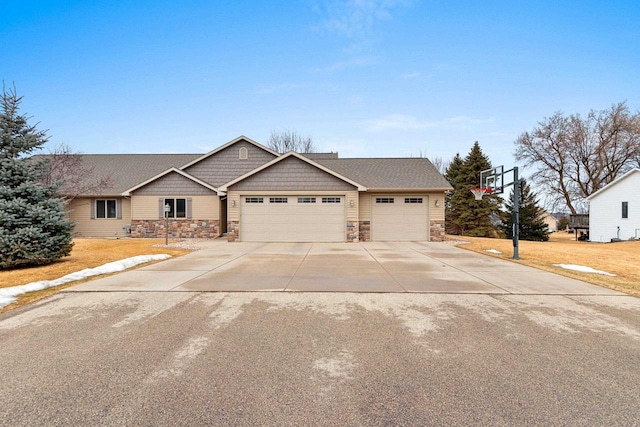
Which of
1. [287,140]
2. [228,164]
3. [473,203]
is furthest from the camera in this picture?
[287,140]

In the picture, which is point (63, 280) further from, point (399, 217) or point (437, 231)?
point (437, 231)

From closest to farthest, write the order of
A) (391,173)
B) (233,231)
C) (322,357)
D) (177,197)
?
1. (322,357)
2. (233,231)
3. (177,197)
4. (391,173)

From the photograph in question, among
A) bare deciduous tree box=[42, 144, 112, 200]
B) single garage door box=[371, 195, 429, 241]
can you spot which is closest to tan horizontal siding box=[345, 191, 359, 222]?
single garage door box=[371, 195, 429, 241]

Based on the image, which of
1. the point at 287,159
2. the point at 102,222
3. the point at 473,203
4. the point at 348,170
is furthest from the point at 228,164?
the point at 473,203

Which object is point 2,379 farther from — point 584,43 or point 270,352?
point 584,43

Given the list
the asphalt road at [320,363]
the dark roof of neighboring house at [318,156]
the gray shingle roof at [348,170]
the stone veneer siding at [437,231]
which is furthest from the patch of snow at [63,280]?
the dark roof of neighboring house at [318,156]

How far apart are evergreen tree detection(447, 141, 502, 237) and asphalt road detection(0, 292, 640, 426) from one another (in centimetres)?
2514

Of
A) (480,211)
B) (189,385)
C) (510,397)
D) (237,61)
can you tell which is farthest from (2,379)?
(480,211)

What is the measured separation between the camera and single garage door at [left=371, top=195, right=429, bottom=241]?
17.2m

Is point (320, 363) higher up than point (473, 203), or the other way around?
point (473, 203)

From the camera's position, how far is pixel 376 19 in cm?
1498

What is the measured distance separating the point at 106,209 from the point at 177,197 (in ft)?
16.4

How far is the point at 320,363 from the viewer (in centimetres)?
308

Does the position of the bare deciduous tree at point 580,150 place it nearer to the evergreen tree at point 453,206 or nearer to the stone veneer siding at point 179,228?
the evergreen tree at point 453,206
